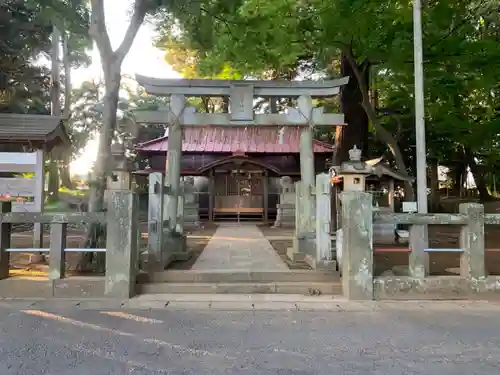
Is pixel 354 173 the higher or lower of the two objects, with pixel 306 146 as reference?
lower

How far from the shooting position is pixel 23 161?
10.0 m

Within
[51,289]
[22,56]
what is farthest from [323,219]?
[22,56]

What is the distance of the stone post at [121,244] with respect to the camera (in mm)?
6812

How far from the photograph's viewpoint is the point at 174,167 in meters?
10.0

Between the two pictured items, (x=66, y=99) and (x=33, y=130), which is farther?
(x=66, y=99)

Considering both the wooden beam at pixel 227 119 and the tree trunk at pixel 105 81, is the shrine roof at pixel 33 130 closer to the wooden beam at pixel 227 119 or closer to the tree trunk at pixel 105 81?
the wooden beam at pixel 227 119

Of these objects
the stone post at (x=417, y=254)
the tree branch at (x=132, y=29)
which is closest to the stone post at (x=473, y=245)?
the stone post at (x=417, y=254)

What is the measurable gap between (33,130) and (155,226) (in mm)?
4522

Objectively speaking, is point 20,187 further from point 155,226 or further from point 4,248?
point 155,226

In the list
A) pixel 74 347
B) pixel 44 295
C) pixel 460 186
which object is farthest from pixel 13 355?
pixel 460 186

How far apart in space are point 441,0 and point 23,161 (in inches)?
478

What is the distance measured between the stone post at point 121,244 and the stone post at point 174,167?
2.54m

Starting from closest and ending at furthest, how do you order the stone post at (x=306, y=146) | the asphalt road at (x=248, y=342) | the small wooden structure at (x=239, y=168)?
the asphalt road at (x=248, y=342)
the stone post at (x=306, y=146)
the small wooden structure at (x=239, y=168)

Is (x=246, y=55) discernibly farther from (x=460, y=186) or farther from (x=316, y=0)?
(x=460, y=186)
